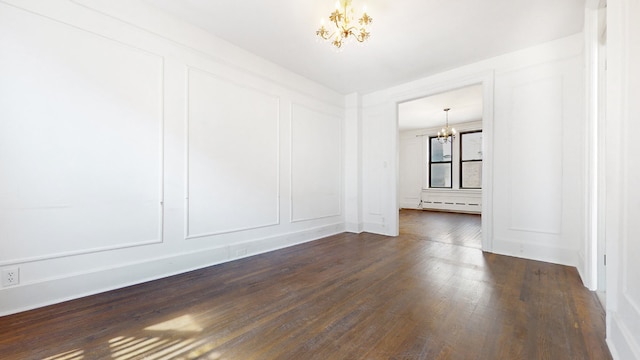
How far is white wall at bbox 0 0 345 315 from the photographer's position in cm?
205

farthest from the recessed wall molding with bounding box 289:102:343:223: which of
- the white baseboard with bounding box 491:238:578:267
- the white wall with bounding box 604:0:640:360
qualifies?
the white wall with bounding box 604:0:640:360

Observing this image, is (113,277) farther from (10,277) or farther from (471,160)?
(471,160)

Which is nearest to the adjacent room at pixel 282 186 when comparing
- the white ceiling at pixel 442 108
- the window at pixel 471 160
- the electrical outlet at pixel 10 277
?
the electrical outlet at pixel 10 277

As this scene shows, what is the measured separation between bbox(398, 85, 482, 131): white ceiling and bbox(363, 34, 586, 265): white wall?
139 cm

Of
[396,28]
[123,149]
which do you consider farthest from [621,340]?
[123,149]

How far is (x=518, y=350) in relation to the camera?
1.56 m

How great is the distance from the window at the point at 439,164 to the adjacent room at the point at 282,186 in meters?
5.14

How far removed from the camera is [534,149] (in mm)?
3441

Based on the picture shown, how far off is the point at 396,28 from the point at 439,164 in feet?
24.5

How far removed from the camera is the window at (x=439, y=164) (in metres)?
9.23

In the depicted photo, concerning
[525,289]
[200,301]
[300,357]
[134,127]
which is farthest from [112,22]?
[525,289]

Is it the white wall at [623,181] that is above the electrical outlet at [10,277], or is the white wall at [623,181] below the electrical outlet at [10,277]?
above

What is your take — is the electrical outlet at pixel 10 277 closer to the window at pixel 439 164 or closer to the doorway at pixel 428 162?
the doorway at pixel 428 162

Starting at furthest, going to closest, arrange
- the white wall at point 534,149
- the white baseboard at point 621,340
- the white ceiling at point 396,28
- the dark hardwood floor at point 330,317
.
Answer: the white wall at point 534,149 → the white ceiling at point 396,28 → the dark hardwood floor at point 330,317 → the white baseboard at point 621,340
